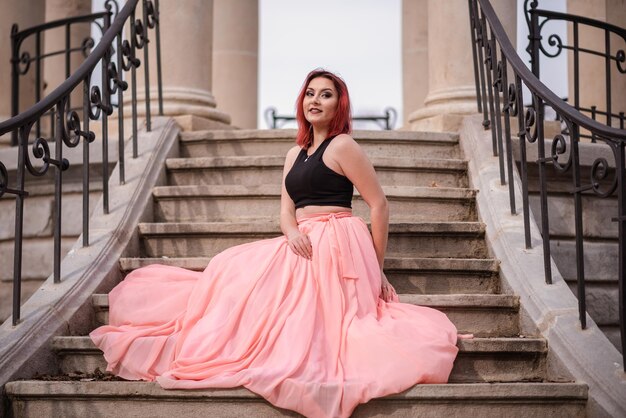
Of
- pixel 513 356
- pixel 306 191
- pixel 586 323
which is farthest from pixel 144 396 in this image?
pixel 586 323

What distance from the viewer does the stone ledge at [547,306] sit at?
3.78m

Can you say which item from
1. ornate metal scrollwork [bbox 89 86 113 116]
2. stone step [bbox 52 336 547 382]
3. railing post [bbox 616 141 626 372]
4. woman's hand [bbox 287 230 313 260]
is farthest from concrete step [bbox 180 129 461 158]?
railing post [bbox 616 141 626 372]

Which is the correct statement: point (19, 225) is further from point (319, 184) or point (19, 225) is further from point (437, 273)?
point (437, 273)

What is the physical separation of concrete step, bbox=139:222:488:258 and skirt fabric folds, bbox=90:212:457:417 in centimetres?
79

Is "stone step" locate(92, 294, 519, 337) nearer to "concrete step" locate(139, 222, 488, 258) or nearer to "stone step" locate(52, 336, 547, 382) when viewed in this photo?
"stone step" locate(52, 336, 547, 382)

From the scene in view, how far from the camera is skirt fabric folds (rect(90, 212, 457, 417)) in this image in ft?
12.0

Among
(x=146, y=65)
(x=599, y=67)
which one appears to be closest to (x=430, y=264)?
(x=146, y=65)

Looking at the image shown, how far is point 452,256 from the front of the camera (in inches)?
209

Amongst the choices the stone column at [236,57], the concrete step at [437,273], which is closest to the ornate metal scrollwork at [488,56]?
the concrete step at [437,273]

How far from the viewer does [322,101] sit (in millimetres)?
4543

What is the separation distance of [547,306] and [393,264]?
3.08ft

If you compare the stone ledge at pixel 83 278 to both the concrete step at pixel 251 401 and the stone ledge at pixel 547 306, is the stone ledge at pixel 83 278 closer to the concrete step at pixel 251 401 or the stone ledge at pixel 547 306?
the concrete step at pixel 251 401

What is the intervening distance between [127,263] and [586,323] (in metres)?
2.58

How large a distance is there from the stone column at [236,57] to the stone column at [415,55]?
79.8 inches
